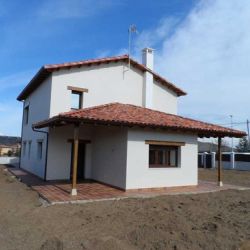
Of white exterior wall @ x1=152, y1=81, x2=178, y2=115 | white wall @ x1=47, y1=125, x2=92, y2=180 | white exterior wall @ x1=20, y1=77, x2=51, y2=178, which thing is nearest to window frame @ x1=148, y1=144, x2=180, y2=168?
white wall @ x1=47, y1=125, x2=92, y2=180

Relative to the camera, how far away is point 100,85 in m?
17.0

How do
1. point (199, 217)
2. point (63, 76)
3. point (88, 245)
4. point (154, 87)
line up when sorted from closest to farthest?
point (88, 245) < point (199, 217) < point (63, 76) < point (154, 87)

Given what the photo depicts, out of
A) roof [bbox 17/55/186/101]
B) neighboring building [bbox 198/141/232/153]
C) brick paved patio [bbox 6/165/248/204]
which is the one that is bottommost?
brick paved patio [bbox 6/165/248/204]

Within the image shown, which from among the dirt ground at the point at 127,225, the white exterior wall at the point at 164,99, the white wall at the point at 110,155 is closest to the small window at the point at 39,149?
the white wall at the point at 110,155

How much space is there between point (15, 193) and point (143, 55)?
11.6 metres

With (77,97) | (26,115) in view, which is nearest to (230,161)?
(26,115)

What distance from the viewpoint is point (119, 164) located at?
527 inches

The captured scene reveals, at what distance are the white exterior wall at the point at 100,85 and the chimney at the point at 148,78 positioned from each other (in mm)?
300

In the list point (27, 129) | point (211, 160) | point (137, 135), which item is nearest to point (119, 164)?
point (137, 135)

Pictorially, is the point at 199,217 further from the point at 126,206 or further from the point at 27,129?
the point at 27,129

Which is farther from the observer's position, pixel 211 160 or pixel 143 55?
pixel 211 160

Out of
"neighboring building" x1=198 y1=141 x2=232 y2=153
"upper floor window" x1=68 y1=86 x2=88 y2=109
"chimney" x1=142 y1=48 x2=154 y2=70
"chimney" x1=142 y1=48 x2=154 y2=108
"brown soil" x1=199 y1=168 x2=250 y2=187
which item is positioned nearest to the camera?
"upper floor window" x1=68 y1=86 x2=88 y2=109

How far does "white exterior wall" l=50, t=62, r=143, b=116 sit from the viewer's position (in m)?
15.7

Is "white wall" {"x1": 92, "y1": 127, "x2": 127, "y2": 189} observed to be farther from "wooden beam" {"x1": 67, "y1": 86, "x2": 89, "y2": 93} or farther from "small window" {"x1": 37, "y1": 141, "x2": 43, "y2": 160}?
"small window" {"x1": 37, "y1": 141, "x2": 43, "y2": 160}
